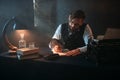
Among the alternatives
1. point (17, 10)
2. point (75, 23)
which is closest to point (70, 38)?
point (75, 23)

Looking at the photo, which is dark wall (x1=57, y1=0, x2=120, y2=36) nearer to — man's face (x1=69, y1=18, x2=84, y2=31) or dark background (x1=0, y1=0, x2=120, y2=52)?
dark background (x1=0, y1=0, x2=120, y2=52)

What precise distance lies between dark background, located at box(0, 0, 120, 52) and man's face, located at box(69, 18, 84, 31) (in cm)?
75

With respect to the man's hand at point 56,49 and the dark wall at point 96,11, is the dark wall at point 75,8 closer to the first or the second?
the dark wall at point 96,11

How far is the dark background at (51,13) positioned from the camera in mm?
3375

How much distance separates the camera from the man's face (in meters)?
2.86

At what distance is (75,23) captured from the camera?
2.88 meters

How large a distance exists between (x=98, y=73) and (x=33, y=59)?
2.40 feet

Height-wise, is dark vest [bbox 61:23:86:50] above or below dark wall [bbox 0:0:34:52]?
below

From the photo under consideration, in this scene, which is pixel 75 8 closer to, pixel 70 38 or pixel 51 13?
pixel 51 13

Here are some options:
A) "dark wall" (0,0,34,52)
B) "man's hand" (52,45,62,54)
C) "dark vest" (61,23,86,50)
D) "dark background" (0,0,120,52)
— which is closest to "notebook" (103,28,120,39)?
"man's hand" (52,45,62,54)

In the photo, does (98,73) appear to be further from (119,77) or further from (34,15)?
(34,15)

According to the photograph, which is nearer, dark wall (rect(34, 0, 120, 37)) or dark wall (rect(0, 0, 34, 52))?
dark wall (rect(0, 0, 34, 52))

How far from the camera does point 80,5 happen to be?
3.63 m

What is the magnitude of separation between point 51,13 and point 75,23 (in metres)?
0.85
